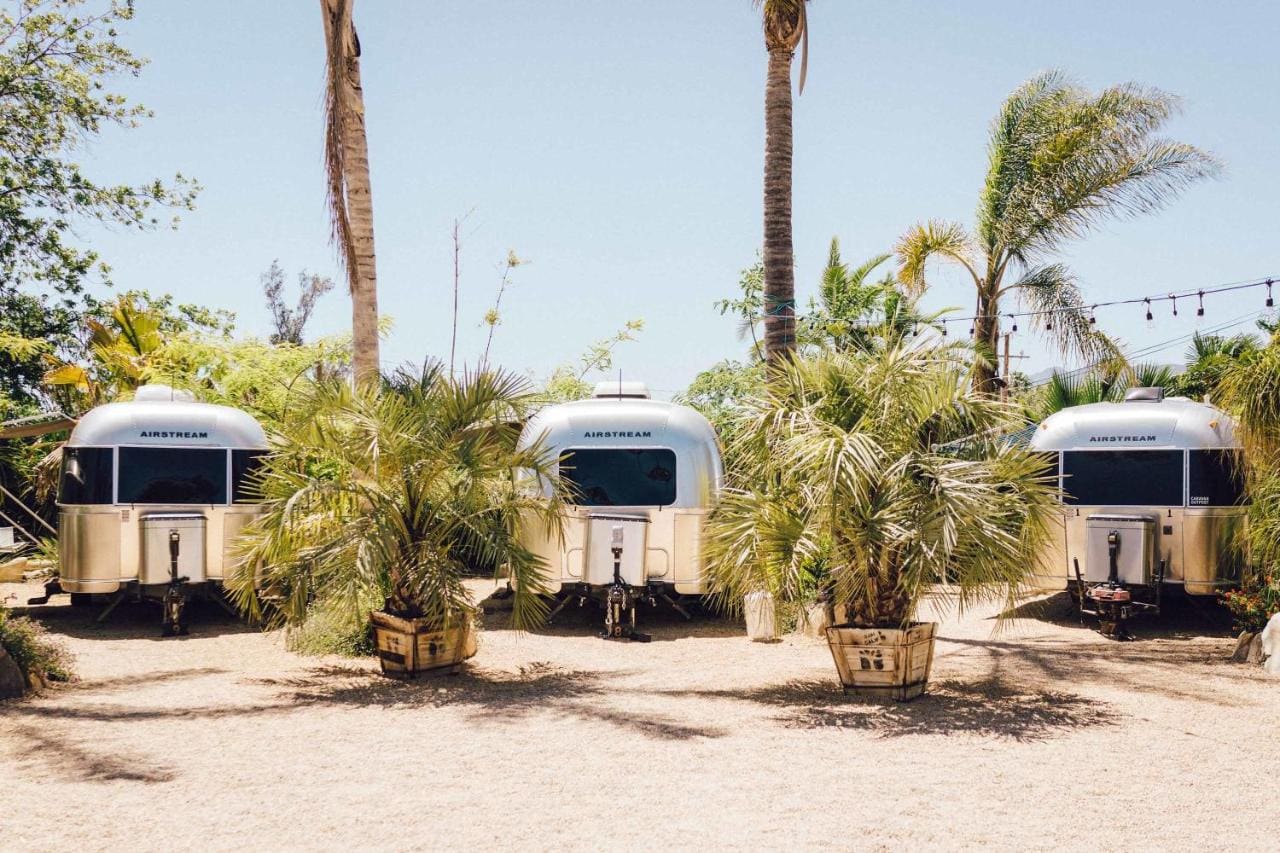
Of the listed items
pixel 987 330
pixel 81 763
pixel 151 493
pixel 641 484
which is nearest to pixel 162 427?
pixel 151 493

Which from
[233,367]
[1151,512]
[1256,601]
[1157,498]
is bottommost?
[1256,601]

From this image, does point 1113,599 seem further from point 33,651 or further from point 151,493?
point 151,493

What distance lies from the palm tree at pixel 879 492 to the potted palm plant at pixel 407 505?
1.72 meters

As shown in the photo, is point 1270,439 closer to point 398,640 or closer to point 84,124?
point 398,640

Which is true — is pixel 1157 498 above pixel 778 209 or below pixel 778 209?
below

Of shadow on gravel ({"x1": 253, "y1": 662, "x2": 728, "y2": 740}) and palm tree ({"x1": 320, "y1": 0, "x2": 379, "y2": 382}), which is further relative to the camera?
palm tree ({"x1": 320, "y1": 0, "x2": 379, "y2": 382})

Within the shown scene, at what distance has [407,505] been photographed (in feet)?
27.6

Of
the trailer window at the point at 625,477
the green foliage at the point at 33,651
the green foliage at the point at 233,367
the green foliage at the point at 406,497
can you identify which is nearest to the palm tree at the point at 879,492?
the green foliage at the point at 406,497

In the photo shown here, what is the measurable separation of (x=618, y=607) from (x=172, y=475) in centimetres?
482

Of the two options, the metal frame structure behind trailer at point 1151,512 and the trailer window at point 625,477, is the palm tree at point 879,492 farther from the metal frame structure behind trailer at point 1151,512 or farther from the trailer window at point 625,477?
the metal frame structure behind trailer at point 1151,512

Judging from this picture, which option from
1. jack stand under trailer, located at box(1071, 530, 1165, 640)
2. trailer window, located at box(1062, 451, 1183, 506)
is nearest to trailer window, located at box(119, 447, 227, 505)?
trailer window, located at box(1062, 451, 1183, 506)

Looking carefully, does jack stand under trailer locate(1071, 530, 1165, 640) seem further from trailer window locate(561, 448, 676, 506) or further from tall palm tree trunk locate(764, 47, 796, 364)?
trailer window locate(561, 448, 676, 506)

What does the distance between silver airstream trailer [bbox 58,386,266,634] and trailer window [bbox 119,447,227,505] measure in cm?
1

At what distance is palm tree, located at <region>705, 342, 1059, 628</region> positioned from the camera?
7398 mm
